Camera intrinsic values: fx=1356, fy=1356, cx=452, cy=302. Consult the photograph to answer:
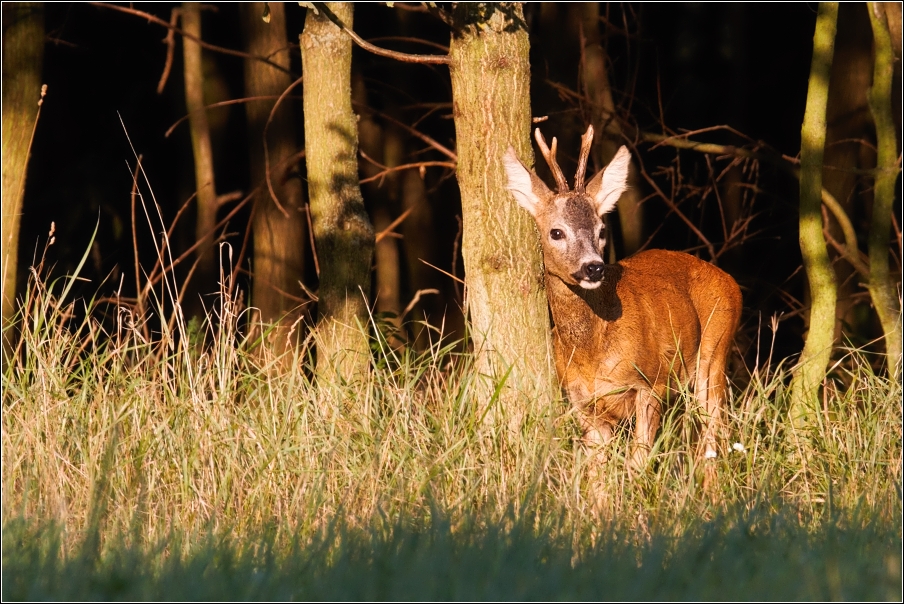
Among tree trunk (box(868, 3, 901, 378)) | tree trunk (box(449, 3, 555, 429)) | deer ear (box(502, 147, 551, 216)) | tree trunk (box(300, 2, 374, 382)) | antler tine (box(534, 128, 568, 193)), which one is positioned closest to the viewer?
tree trunk (box(449, 3, 555, 429))

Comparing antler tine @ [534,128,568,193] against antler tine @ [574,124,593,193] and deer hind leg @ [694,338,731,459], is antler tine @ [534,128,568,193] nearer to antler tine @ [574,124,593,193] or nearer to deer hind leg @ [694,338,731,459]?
antler tine @ [574,124,593,193]

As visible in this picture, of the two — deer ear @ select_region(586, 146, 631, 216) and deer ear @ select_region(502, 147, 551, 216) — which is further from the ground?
deer ear @ select_region(586, 146, 631, 216)

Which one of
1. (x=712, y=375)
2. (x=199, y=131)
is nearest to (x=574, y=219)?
(x=712, y=375)

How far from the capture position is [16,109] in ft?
24.3

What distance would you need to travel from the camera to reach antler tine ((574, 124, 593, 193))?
610 cm

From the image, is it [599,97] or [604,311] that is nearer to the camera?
[604,311]

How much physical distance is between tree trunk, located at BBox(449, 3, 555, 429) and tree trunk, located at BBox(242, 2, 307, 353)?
3.38 metres

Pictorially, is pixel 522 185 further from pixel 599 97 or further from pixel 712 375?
pixel 599 97

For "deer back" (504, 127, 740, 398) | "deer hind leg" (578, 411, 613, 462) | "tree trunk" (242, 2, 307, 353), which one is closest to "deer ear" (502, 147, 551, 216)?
"deer back" (504, 127, 740, 398)

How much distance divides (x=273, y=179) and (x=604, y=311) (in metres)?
3.17

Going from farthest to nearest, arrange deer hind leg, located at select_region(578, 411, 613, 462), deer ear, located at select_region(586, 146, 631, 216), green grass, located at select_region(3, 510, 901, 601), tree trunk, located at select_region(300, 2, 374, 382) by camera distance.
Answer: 1. deer ear, located at select_region(586, 146, 631, 216)
2. tree trunk, located at select_region(300, 2, 374, 382)
3. deer hind leg, located at select_region(578, 411, 613, 462)
4. green grass, located at select_region(3, 510, 901, 601)

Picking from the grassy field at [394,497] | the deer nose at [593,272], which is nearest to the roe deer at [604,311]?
the deer nose at [593,272]

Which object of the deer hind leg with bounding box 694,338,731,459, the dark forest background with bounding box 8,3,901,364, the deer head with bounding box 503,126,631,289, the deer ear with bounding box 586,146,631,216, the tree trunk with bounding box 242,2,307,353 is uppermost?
the dark forest background with bounding box 8,3,901,364

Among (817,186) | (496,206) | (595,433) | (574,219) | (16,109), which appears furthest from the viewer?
(16,109)
